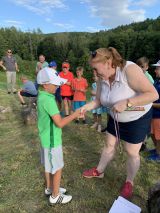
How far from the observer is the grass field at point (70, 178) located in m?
3.73

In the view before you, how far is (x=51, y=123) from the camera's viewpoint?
336 centimetres

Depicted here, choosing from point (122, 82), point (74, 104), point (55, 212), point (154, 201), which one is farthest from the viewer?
point (74, 104)

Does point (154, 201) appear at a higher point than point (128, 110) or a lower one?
lower

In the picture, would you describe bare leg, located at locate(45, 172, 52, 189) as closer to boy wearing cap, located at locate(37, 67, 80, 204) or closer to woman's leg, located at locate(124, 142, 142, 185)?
boy wearing cap, located at locate(37, 67, 80, 204)

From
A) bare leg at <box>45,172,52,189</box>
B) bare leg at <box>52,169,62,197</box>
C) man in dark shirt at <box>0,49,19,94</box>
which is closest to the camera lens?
bare leg at <box>52,169,62,197</box>

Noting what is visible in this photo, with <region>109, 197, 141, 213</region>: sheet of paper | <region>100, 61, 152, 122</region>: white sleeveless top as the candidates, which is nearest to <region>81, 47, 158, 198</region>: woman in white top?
<region>100, 61, 152, 122</region>: white sleeveless top

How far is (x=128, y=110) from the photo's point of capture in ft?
11.2

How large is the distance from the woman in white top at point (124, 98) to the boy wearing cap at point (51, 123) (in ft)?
1.32

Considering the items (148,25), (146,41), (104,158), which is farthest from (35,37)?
(104,158)

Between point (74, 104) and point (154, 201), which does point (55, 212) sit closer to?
point (154, 201)

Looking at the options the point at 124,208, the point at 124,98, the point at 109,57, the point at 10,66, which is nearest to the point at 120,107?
the point at 124,98

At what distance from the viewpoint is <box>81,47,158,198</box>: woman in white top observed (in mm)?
3236

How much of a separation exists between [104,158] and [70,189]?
0.64 metres

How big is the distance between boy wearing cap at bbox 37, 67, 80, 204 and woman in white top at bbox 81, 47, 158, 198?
40 cm
